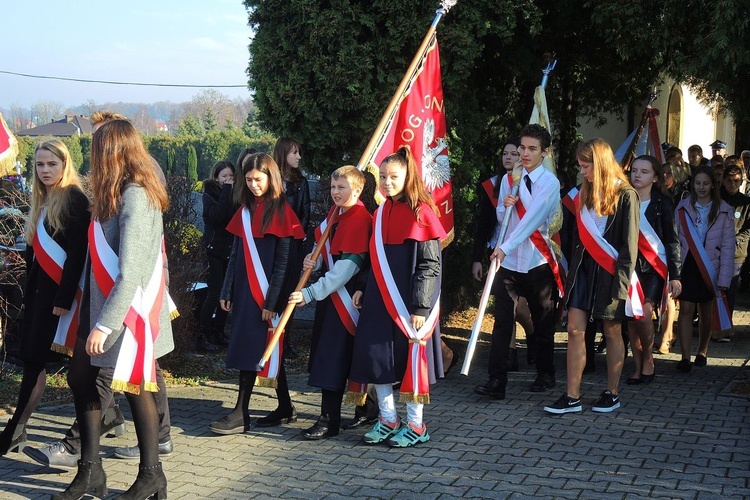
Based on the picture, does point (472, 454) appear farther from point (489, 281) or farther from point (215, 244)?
point (215, 244)

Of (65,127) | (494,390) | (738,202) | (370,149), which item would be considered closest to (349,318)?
(370,149)

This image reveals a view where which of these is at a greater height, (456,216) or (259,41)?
(259,41)

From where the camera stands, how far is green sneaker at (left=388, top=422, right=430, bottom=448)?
5824mm

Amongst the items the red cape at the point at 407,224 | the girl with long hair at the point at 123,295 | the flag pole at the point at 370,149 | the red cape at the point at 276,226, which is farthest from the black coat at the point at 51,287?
the red cape at the point at 407,224

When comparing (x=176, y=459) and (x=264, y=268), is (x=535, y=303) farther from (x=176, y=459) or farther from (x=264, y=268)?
(x=176, y=459)

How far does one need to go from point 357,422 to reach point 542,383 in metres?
1.73

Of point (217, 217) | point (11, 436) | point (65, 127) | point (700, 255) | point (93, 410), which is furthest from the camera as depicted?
point (65, 127)

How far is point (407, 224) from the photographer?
5816 millimetres

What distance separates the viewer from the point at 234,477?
5273 millimetres

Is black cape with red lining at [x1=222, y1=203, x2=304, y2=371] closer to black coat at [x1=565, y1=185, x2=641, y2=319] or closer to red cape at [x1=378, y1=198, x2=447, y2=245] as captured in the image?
red cape at [x1=378, y1=198, x2=447, y2=245]

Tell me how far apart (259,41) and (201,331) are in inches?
110

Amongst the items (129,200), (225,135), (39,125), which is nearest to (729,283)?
(129,200)

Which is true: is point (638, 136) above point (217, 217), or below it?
above

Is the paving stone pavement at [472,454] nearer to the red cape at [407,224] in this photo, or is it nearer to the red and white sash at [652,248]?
the red and white sash at [652,248]
